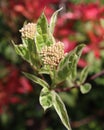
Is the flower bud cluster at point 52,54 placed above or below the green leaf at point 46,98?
above

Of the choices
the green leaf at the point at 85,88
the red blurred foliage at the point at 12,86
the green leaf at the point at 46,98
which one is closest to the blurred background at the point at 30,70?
the red blurred foliage at the point at 12,86

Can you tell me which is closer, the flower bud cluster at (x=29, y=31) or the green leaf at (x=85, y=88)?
the flower bud cluster at (x=29, y=31)

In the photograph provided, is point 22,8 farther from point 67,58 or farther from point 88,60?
point 67,58

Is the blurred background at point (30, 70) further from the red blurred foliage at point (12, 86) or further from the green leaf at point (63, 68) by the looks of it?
the green leaf at point (63, 68)

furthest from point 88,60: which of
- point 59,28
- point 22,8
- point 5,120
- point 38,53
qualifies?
point 38,53

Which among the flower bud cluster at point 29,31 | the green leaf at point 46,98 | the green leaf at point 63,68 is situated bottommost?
the green leaf at point 46,98

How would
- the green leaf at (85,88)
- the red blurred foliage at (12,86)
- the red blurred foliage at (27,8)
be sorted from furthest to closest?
the red blurred foliage at (12,86) → the red blurred foliage at (27,8) → the green leaf at (85,88)
